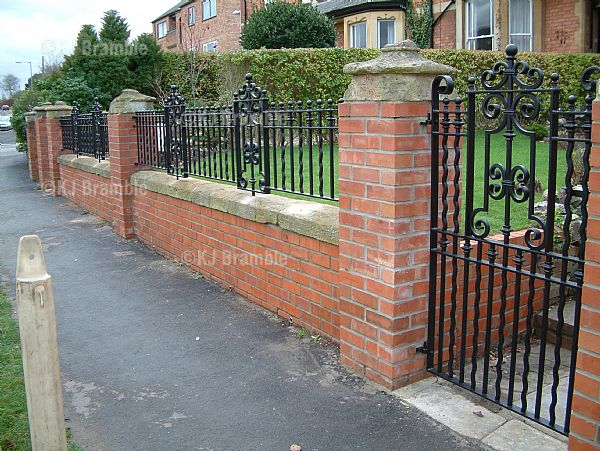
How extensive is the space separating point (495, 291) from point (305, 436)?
5.92 feet

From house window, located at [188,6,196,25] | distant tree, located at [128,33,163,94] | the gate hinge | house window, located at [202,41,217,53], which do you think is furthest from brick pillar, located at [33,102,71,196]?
house window, located at [188,6,196,25]

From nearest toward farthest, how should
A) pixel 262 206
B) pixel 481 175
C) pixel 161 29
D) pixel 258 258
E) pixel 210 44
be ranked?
pixel 262 206, pixel 258 258, pixel 481 175, pixel 210 44, pixel 161 29

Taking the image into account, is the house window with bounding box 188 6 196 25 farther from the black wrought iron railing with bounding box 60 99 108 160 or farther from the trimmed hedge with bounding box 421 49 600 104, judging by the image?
the black wrought iron railing with bounding box 60 99 108 160

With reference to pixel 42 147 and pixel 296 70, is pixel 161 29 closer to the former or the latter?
pixel 42 147

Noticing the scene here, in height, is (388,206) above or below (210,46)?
below

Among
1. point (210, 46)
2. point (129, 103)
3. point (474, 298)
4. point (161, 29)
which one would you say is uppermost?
point (161, 29)

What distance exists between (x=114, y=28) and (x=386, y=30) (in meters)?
9.37

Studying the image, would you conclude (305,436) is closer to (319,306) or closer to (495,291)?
(319,306)

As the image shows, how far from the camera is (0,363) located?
4102 millimetres

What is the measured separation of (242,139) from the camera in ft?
18.9

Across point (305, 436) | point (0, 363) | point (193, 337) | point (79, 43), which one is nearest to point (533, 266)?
point (305, 436)

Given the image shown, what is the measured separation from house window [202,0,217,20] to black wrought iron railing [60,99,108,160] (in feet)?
80.0

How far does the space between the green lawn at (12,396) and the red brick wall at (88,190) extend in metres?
4.54

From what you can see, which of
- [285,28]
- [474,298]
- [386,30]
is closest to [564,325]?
[474,298]
